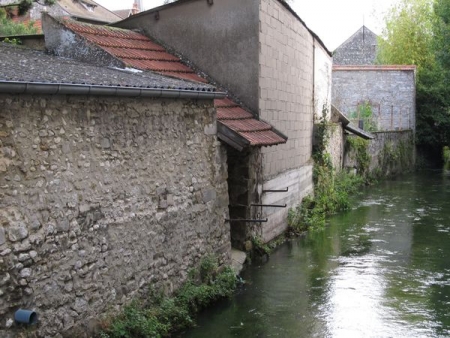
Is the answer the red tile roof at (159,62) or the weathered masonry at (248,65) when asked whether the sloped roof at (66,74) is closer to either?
the red tile roof at (159,62)

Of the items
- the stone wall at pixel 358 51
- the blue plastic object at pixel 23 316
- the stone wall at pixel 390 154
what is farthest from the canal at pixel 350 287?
the stone wall at pixel 358 51

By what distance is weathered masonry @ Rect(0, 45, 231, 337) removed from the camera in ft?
18.0

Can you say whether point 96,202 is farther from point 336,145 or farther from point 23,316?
point 336,145

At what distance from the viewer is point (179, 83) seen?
8.28 meters

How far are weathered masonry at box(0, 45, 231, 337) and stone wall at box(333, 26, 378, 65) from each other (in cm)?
3584

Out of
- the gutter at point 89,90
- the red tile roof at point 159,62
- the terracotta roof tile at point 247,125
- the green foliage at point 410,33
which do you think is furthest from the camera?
the green foliage at point 410,33

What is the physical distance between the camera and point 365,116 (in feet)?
89.9

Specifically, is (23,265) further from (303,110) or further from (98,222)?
(303,110)

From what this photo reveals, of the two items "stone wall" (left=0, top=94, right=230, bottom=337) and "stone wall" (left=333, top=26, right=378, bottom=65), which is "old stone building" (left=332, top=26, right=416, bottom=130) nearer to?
"stone wall" (left=333, top=26, right=378, bottom=65)

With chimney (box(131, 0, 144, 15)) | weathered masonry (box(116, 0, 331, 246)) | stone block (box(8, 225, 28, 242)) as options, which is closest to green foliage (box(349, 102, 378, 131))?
chimney (box(131, 0, 144, 15))

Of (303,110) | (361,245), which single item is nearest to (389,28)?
(303,110)

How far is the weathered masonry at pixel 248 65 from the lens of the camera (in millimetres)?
10781

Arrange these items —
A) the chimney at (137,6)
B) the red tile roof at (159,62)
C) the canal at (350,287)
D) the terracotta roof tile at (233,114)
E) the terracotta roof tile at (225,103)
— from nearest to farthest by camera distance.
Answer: the canal at (350,287) < the red tile roof at (159,62) < the terracotta roof tile at (233,114) < the terracotta roof tile at (225,103) < the chimney at (137,6)

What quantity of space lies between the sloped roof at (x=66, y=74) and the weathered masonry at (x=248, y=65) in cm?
254
